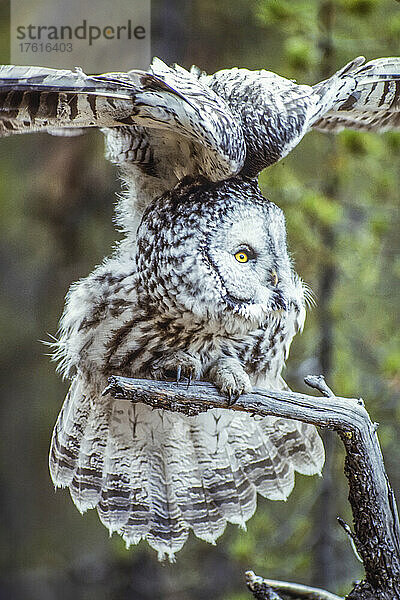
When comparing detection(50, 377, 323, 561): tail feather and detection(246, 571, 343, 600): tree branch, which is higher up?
detection(50, 377, 323, 561): tail feather

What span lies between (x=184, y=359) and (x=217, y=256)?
150mm

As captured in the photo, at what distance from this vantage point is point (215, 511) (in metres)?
1.03

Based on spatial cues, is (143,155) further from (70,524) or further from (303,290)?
(70,524)

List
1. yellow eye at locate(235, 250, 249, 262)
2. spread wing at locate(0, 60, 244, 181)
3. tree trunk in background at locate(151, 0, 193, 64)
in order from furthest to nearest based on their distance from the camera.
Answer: tree trunk in background at locate(151, 0, 193, 64), yellow eye at locate(235, 250, 249, 262), spread wing at locate(0, 60, 244, 181)

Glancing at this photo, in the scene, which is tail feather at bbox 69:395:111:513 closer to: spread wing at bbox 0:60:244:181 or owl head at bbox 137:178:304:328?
owl head at bbox 137:178:304:328

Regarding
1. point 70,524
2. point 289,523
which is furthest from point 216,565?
point 70,524

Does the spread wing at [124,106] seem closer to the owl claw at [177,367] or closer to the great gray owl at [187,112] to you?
the great gray owl at [187,112]

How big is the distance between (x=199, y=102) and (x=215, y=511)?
618mm

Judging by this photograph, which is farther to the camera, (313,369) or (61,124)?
(313,369)

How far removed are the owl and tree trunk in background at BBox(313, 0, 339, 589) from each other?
436 millimetres

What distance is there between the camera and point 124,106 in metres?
0.74

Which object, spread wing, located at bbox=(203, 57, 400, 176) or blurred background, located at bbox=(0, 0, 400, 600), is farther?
blurred background, located at bbox=(0, 0, 400, 600)

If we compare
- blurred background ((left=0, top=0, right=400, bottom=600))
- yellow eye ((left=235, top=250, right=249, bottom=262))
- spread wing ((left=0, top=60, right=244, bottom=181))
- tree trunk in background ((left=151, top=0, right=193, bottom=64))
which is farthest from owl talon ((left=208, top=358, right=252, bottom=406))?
tree trunk in background ((left=151, top=0, right=193, bottom=64))

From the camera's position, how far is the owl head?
79 cm
